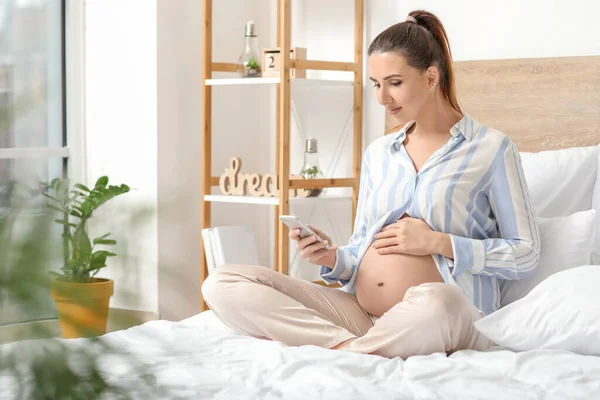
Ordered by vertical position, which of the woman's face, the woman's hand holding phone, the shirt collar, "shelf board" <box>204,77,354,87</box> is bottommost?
the woman's hand holding phone

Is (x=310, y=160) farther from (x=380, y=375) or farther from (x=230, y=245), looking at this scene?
(x=380, y=375)

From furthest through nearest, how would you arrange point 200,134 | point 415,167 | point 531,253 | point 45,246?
point 200,134
point 415,167
point 531,253
point 45,246

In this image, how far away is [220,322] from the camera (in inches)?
83.7

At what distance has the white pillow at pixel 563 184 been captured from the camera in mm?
2363

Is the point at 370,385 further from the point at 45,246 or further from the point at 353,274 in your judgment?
the point at 45,246

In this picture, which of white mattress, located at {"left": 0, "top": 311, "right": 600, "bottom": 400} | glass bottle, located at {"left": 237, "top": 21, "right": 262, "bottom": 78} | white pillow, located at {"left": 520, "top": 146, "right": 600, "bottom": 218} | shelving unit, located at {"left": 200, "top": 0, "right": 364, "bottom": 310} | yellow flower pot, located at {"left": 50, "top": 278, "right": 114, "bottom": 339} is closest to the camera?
yellow flower pot, located at {"left": 50, "top": 278, "right": 114, "bottom": 339}

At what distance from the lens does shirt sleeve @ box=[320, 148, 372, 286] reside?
2166mm

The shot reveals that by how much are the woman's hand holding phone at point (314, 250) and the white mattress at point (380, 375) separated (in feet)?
1.28

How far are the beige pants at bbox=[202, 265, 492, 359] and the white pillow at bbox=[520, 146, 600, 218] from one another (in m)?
0.61

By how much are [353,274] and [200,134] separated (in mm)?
1536

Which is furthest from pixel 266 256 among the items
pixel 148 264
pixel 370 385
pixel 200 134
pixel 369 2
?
pixel 148 264

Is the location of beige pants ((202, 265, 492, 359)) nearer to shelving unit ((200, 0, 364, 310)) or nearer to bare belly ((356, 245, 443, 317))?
bare belly ((356, 245, 443, 317))

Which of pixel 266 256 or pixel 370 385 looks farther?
pixel 266 256

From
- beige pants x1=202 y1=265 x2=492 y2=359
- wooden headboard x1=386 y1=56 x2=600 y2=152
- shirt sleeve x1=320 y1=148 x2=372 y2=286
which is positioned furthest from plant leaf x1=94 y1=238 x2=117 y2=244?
wooden headboard x1=386 y1=56 x2=600 y2=152
